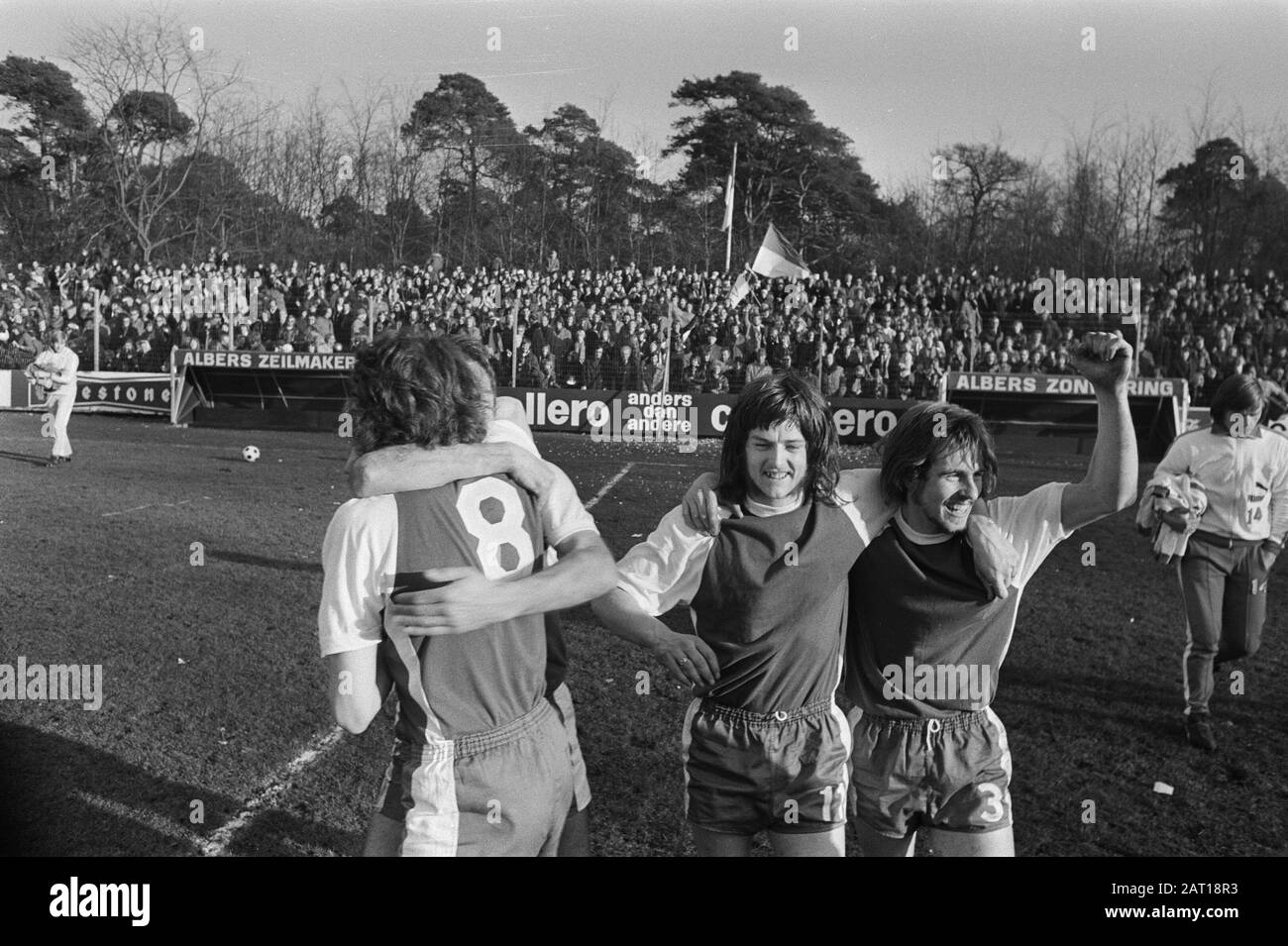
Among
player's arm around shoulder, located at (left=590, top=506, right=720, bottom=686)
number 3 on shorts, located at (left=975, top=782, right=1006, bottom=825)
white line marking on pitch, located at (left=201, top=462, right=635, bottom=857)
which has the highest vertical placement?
player's arm around shoulder, located at (left=590, top=506, right=720, bottom=686)

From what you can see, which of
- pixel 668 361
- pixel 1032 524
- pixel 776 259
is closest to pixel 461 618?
pixel 1032 524

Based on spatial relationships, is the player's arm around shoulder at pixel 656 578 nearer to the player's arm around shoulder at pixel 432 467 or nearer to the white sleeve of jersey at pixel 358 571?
the player's arm around shoulder at pixel 432 467

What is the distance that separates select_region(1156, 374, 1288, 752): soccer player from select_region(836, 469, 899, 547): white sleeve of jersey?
121 inches

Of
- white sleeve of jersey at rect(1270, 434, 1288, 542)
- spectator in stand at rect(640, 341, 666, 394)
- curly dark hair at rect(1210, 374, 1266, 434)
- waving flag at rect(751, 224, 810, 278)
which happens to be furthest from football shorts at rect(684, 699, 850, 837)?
waving flag at rect(751, 224, 810, 278)

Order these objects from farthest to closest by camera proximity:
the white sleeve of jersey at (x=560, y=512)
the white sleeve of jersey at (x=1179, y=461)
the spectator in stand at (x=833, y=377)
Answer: the spectator in stand at (x=833, y=377)
the white sleeve of jersey at (x=1179, y=461)
the white sleeve of jersey at (x=560, y=512)

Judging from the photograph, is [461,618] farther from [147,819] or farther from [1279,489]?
[1279,489]

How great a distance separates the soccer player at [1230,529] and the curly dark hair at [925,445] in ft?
9.54

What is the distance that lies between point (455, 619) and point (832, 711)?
116 cm

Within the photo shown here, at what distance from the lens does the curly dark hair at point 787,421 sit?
2594 millimetres

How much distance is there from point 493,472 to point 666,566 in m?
0.64

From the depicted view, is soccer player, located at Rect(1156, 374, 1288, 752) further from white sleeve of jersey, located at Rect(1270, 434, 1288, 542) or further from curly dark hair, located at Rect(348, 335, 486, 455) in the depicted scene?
curly dark hair, located at Rect(348, 335, 486, 455)

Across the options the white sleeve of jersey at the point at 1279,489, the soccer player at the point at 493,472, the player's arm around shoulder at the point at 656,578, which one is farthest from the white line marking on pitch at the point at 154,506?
the white sleeve of jersey at the point at 1279,489

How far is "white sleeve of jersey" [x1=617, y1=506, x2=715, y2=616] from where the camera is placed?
2.60 metres
